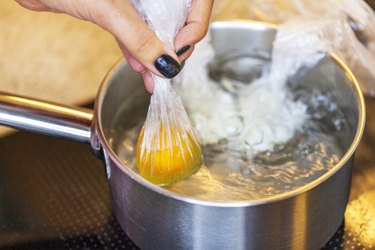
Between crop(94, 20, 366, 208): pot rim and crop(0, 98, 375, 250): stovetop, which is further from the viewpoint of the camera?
crop(0, 98, 375, 250): stovetop

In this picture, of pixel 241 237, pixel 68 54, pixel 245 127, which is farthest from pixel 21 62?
pixel 241 237

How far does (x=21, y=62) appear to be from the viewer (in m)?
0.85

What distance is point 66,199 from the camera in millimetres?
718

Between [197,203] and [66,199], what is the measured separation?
24 centimetres

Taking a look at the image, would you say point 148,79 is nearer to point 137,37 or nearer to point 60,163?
point 137,37

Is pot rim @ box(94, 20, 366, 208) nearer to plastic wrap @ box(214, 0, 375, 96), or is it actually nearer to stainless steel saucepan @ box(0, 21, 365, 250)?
stainless steel saucepan @ box(0, 21, 365, 250)

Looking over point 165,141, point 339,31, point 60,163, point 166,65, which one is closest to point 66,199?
point 60,163

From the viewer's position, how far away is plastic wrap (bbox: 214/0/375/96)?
77 cm

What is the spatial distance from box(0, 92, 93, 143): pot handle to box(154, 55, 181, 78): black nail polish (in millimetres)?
145

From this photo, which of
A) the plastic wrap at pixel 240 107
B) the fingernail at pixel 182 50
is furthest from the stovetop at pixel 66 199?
the fingernail at pixel 182 50

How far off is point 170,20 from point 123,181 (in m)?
0.16

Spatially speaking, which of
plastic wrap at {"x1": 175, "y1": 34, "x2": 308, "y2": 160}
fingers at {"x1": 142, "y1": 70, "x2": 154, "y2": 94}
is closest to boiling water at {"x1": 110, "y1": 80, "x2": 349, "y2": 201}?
plastic wrap at {"x1": 175, "y1": 34, "x2": 308, "y2": 160}

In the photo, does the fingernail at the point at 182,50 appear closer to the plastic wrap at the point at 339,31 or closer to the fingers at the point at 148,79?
the fingers at the point at 148,79

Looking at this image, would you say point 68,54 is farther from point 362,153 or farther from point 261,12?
point 362,153
